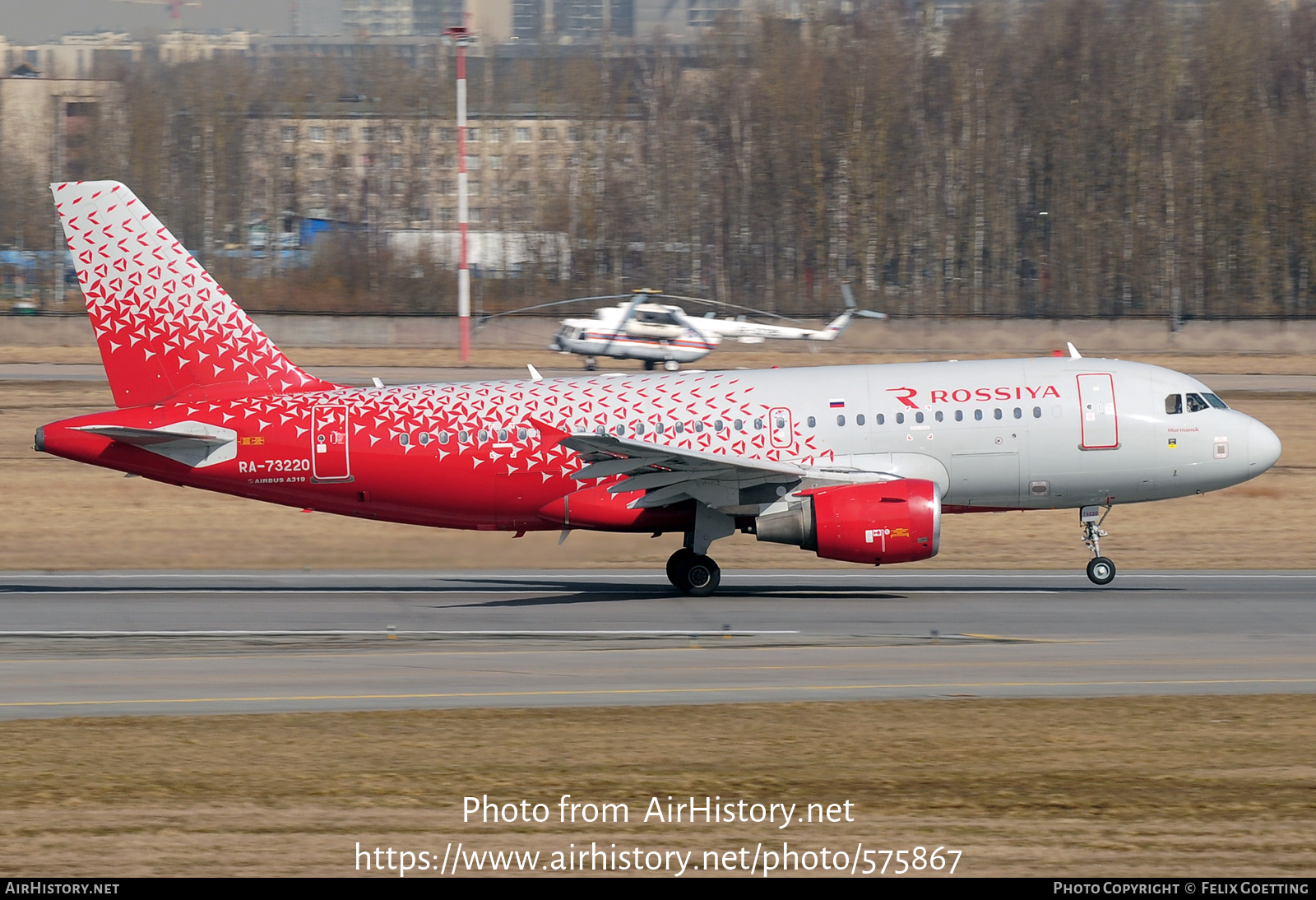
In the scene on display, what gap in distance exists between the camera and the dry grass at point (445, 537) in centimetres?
2875

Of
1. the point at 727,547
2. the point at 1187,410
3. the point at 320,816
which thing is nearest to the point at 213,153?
the point at 727,547

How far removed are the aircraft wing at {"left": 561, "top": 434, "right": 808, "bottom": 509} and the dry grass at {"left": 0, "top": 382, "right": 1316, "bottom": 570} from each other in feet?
6.69

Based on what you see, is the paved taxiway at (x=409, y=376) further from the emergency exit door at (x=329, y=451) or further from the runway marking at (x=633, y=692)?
the runway marking at (x=633, y=692)

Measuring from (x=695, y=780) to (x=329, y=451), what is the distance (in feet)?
46.8

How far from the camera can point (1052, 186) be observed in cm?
9650

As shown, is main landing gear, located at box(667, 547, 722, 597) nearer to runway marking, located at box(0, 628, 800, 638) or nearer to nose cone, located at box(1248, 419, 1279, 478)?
runway marking, located at box(0, 628, 800, 638)

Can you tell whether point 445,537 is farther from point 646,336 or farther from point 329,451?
point 646,336

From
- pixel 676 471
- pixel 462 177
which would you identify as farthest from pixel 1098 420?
pixel 462 177

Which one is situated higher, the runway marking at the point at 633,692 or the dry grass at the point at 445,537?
the runway marking at the point at 633,692

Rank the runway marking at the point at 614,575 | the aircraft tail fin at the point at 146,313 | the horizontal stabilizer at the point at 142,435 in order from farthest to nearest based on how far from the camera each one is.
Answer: the runway marking at the point at 614,575 < the aircraft tail fin at the point at 146,313 < the horizontal stabilizer at the point at 142,435

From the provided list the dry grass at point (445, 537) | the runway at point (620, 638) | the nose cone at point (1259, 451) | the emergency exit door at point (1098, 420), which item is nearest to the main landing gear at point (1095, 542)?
the runway at point (620, 638)

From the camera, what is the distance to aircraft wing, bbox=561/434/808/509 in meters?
25.5

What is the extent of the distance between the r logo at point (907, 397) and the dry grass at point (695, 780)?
9.36 meters

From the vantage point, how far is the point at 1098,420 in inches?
1056
